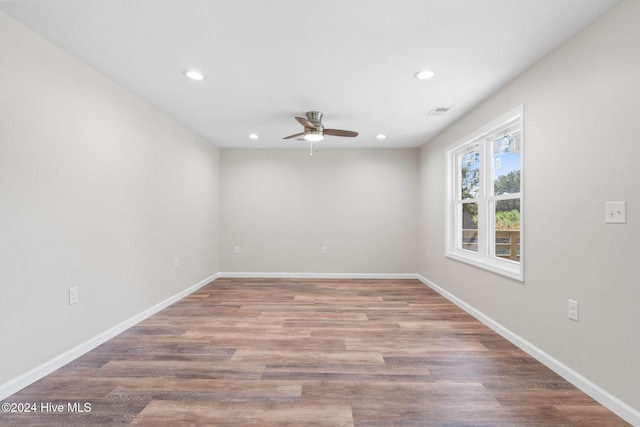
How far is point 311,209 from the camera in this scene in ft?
16.8

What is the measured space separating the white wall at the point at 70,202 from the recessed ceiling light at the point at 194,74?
0.77m

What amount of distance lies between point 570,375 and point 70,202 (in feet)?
12.6

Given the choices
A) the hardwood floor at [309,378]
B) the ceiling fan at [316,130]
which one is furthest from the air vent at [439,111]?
the hardwood floor at [309,378]

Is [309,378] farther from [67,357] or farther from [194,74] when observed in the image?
[194,74]

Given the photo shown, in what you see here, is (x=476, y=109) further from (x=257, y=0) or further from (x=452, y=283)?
(x=257, y=0)

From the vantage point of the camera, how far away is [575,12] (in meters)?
1.66

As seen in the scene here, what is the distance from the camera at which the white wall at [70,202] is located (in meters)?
1.75

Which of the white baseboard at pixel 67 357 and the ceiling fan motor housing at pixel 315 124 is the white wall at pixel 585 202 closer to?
the ceiling fan motor housing at pixel 315 124

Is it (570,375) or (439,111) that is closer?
(570,375)

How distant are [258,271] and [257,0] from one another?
4.28 m

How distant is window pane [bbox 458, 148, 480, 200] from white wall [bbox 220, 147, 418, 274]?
122 centimetres

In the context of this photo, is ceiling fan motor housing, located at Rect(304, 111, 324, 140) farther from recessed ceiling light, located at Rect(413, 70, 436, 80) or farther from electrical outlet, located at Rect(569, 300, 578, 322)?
electrical outlet, located at Rect(569, 300, 578, 322)

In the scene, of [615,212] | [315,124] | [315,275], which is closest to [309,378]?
[615,212]

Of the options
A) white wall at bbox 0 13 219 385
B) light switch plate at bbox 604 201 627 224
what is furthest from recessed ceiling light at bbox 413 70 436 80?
white wall at bbox 0 13 219 385
